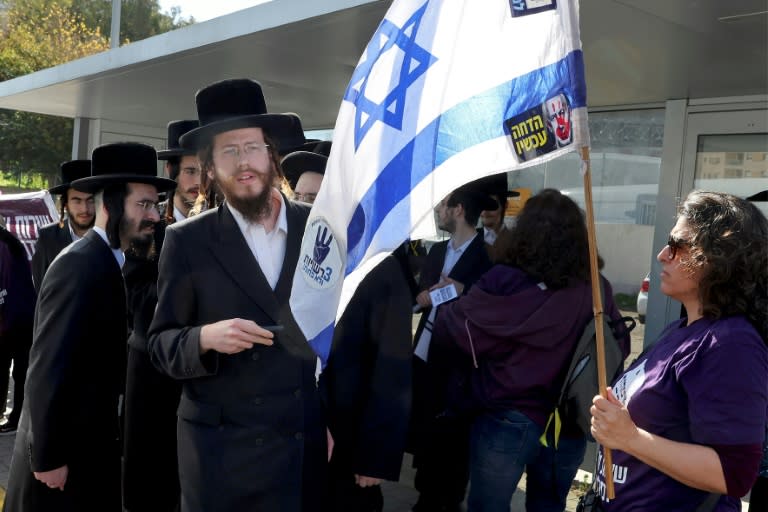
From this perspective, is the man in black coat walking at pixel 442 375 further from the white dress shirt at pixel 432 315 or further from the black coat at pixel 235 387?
the black coat at pixel 235 387

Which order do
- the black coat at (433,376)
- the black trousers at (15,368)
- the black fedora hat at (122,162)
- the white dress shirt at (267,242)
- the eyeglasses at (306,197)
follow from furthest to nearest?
the black trousers at (15,368) < the black coat at (433,376) < the eyeglasses at (306,197) < the black fedora hat at (122,162) < the white dress shirt at (267,242)

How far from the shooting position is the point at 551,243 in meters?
3.37

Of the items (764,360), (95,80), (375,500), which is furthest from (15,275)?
(764,360)

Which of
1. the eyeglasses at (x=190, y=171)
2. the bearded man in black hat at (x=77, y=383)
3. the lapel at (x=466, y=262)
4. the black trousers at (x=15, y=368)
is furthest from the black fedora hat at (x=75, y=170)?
the lapel at (x=466, y=262)

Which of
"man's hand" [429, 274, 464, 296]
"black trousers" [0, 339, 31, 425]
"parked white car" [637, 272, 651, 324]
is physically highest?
"man's hand" [429, 274, 464, 296]

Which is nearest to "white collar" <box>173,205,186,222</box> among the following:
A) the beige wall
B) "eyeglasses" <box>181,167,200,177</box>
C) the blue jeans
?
"eyeglasses" <box>181,167,200,177</box>

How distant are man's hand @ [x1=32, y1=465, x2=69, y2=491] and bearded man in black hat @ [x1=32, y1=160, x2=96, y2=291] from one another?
2651mm

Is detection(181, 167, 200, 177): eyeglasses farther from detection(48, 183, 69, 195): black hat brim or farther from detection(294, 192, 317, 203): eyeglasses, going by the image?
detection(48, 183, 69, 195): black hat brim

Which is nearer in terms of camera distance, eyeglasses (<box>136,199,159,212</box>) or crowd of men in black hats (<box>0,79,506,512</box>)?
crowd of men in black hats (<box>0,79,506,512</box>)

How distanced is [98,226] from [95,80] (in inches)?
185

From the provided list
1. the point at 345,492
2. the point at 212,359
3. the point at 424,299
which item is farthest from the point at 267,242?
the point at 424,299

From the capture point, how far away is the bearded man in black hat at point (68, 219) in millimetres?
5301

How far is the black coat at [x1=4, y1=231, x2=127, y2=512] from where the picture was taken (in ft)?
9.23

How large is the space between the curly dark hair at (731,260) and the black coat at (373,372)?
116 centimetres
